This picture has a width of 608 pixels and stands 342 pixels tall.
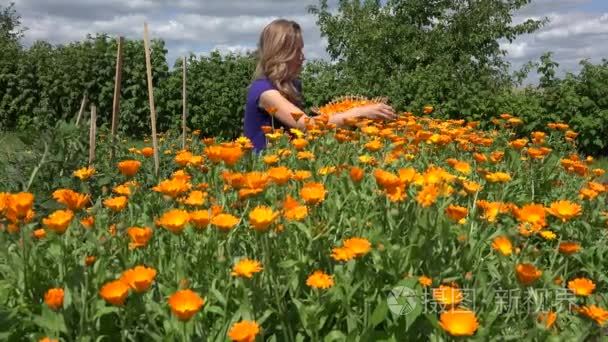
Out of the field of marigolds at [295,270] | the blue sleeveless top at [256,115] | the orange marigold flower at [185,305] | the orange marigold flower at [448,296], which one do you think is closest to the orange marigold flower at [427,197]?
the field of marigolds at [295,270]

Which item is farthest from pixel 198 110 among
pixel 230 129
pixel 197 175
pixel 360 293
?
pixel 360 293

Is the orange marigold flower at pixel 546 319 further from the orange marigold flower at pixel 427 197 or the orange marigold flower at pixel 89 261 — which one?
the orange marigold flower at pixel 89 261

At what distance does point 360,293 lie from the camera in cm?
157

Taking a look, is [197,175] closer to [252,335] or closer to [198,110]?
[252,335]

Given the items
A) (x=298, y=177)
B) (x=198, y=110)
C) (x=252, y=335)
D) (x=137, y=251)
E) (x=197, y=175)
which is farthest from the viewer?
(x=198, y=110)

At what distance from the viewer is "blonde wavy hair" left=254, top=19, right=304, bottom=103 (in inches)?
151

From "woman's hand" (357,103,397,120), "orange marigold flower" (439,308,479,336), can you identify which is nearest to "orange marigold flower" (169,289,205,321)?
"orange marigold flower" (439,308,479,336)

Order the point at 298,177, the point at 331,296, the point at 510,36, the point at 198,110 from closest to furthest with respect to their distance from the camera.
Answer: the point at 331,296 < the point at 298,177 < the point at 198,110 < the point at 510,36

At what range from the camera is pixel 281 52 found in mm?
3850

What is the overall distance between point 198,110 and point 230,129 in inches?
24.1

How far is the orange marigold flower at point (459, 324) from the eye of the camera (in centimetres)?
121

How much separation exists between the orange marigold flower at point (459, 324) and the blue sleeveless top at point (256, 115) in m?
2.62

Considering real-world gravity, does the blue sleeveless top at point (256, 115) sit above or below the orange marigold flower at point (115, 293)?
above

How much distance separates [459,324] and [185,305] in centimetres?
54
